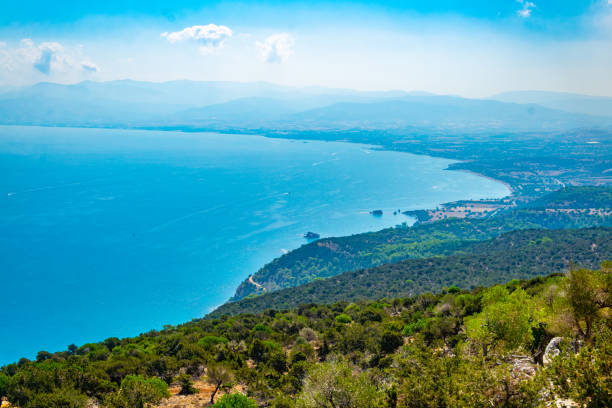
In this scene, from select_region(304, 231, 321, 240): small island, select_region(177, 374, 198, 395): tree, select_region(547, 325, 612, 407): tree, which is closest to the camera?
select_region(547, 325, 612, 407): tree

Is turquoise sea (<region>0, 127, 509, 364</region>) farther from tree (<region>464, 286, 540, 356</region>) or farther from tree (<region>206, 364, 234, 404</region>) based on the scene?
tree (<region>464, 286, 540, 356</region>)

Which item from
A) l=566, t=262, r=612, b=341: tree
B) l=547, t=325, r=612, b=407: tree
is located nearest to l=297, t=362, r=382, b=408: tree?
l=547, t=325, r=612, b=407: tree

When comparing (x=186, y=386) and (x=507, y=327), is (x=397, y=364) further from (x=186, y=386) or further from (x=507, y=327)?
(x=186, y=386)

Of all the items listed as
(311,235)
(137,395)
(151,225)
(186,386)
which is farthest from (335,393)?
(151,225)

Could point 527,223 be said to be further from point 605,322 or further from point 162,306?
point 605,322

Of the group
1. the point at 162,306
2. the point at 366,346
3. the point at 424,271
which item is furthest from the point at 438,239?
the point at 366,346

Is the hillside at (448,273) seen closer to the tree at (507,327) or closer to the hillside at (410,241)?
the hillside at (410,241)
